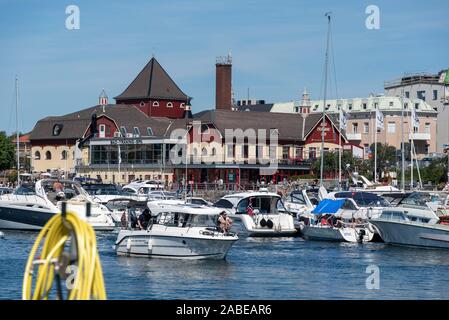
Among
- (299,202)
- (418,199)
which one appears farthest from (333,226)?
(299,202)

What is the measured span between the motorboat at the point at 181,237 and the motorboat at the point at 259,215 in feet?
47.6

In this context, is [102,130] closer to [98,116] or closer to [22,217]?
[98,116]

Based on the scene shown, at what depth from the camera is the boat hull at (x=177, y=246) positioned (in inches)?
1639

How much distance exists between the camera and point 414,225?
50.7 metres

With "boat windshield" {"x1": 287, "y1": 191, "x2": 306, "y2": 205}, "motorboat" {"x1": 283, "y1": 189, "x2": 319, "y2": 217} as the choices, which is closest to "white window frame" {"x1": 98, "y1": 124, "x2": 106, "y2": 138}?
"motorboat" {"x1": 283, "y1": 189, "x2": 319, "y2": 217}

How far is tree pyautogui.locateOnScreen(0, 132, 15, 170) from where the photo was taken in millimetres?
131375

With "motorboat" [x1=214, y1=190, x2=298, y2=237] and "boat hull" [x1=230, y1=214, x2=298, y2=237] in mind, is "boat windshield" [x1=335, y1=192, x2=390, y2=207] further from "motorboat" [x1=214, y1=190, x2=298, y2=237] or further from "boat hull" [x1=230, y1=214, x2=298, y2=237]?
"boat hull" [x1=230, y1=214, x2=298, y2=237]

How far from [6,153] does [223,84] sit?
3017 cm

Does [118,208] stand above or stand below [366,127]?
below

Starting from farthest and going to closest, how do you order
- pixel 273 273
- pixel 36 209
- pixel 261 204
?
pixel 261 204 → pixel 36 209 → pixel 273 273

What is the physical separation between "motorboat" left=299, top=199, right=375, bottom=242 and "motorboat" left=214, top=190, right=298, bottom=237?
3.63 ft

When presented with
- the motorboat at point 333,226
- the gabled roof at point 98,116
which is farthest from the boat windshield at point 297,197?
the gabled roof at point 98,116
